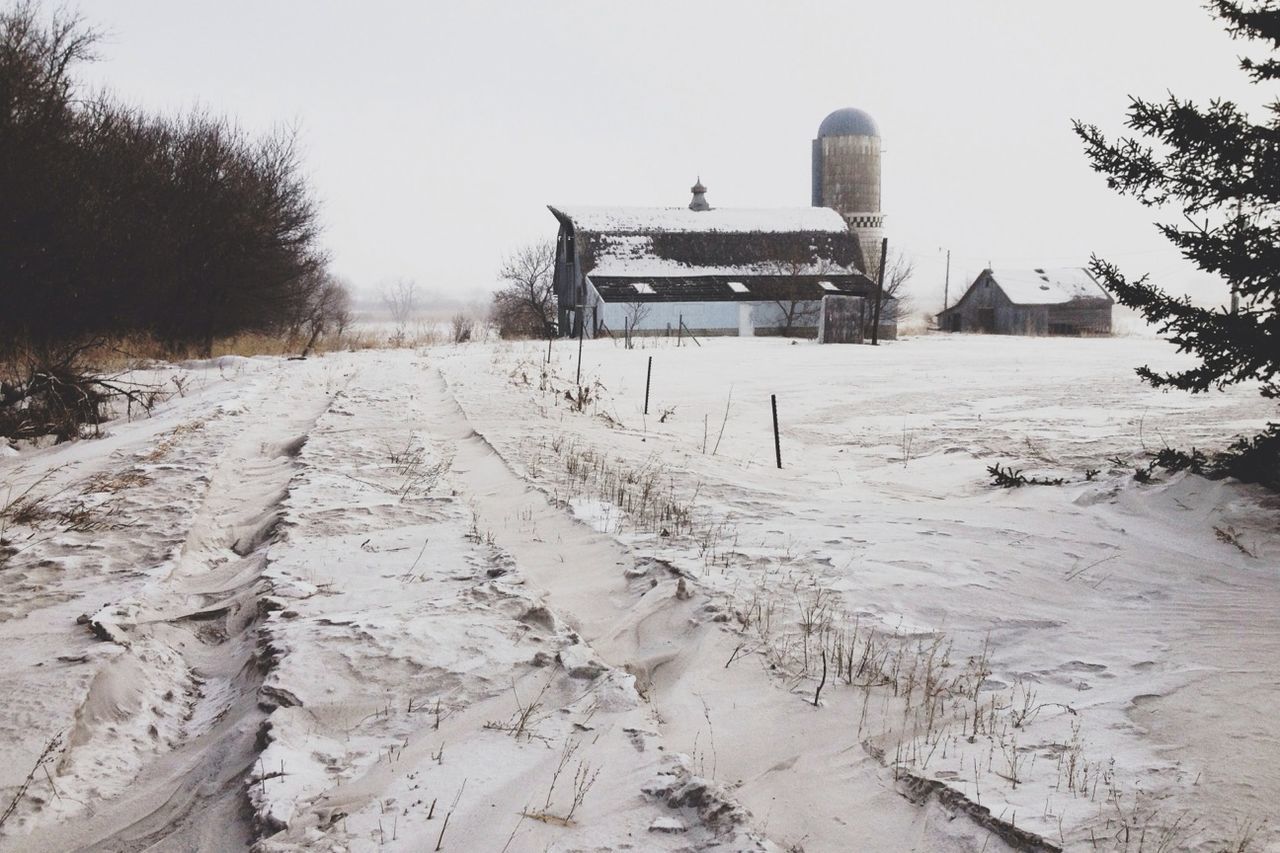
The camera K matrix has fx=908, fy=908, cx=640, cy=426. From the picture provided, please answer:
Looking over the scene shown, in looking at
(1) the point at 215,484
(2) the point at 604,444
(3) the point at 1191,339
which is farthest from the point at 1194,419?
(1) the point at 215,484

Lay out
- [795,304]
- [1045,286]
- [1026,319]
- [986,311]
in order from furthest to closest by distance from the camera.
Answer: [986,311]
[1045,286]
[1026,319]
[795,304]

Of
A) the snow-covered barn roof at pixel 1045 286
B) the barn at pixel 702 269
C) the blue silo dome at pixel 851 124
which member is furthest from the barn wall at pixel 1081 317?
the blue silo dome at pixel 851 124

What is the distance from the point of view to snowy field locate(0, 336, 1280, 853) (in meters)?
2.73

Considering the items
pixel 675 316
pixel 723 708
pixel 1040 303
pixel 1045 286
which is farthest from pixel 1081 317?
pixel 723 708

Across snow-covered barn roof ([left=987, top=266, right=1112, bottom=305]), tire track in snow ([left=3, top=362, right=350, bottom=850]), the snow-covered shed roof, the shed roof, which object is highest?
the snow-covered shed roof

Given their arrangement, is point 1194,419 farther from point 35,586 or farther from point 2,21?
point 2,21

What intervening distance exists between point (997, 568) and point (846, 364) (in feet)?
63.8

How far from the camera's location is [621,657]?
4039mm

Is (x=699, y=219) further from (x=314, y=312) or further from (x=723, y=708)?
(x=723, y=708)

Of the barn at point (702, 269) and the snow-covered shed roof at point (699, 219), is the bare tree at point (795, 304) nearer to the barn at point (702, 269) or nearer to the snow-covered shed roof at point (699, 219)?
the barn at point (702, 269)

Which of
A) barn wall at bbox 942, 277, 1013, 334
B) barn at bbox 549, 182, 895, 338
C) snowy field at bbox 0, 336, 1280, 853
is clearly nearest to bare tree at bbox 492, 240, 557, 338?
barn at bbox 549, 182, 895, 338

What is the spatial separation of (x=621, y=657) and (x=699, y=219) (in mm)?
44522

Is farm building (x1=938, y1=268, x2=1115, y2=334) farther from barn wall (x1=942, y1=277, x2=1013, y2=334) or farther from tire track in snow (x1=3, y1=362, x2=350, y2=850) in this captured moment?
tire track in snow (x1=3, y1=362, x2=350, y2=850)

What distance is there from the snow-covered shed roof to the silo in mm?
7840
